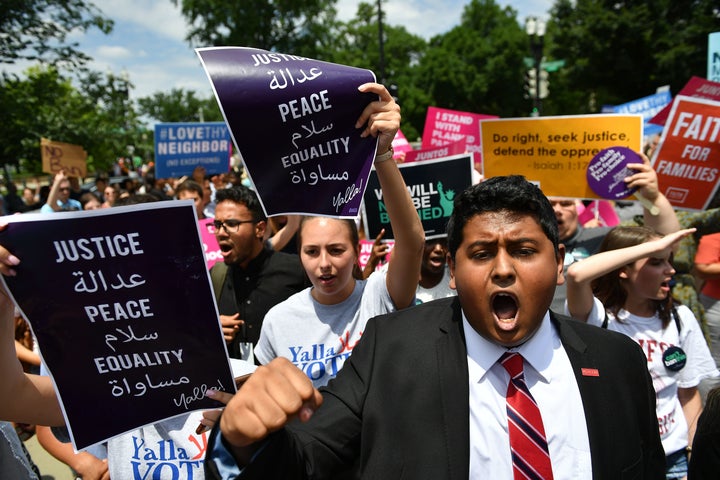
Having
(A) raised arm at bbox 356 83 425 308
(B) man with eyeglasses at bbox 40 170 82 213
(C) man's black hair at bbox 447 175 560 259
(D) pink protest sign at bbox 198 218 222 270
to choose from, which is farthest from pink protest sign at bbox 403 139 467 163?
(C) man's black hair at bbox 447 175 560 259

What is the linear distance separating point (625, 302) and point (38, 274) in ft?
8.58

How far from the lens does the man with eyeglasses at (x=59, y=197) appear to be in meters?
6.72

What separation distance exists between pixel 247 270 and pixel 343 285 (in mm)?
1219

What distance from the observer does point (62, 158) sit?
887 centimetres

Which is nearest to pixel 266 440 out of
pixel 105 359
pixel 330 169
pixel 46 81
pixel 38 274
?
pixel 105 359

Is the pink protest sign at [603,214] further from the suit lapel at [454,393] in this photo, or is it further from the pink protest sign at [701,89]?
the suit lapel at [454,393]

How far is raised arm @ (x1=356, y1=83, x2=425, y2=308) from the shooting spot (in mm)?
2170

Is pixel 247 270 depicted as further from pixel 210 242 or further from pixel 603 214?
pixel 603 214

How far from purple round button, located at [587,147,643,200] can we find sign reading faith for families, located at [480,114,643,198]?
0.14 meters

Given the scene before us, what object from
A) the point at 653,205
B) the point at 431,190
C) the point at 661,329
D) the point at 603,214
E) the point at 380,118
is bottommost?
the point at 603,214

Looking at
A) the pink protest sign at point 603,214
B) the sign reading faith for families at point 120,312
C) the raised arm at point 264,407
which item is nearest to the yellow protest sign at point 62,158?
the pink protest sign at point 603,214

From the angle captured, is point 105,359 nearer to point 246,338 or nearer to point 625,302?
point 246,338

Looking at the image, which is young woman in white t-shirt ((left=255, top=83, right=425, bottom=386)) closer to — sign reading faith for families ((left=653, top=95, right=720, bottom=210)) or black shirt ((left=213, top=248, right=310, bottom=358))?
black shirt ((left=213, top=248, right=310, bottom=358))

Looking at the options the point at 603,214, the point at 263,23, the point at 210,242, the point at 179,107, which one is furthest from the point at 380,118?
the point at 179,107
